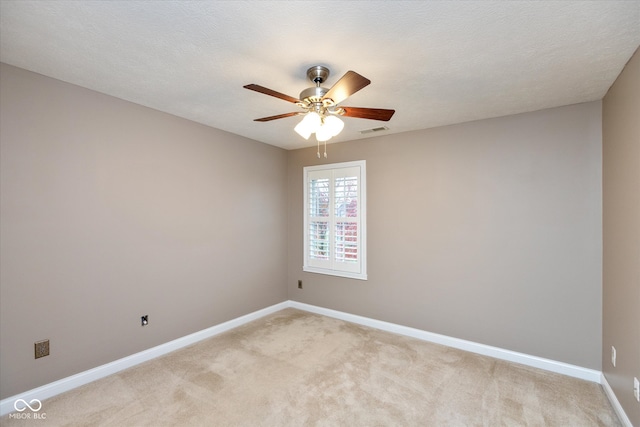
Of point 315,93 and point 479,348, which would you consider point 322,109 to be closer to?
point 315,93

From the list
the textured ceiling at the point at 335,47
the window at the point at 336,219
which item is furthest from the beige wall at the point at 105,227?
the window at the point at 336,219

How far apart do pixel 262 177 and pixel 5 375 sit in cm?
309

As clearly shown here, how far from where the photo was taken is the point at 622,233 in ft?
6.98

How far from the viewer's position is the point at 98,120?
264 centimetres

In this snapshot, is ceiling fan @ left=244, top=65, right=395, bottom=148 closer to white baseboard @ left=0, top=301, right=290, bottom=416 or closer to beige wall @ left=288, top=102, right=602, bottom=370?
beige wall @ left=288, top=102, right=602, bottom=370

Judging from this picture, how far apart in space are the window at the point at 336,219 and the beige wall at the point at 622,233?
233 cm

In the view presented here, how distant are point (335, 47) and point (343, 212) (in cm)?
251

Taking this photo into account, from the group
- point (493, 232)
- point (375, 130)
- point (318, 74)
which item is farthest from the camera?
point (375, 130)

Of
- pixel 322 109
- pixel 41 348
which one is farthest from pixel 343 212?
pixel 41 348

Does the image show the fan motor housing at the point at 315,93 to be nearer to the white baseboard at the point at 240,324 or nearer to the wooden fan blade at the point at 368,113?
the wooden fan blade at the point at 368,113

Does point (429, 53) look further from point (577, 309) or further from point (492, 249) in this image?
point (577, 309)

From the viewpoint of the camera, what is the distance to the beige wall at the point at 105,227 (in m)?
2.22

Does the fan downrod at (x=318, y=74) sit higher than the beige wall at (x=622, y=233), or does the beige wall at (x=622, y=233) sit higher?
the fan downrod at (x=318, y=74)

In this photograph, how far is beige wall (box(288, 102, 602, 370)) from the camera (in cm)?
272
